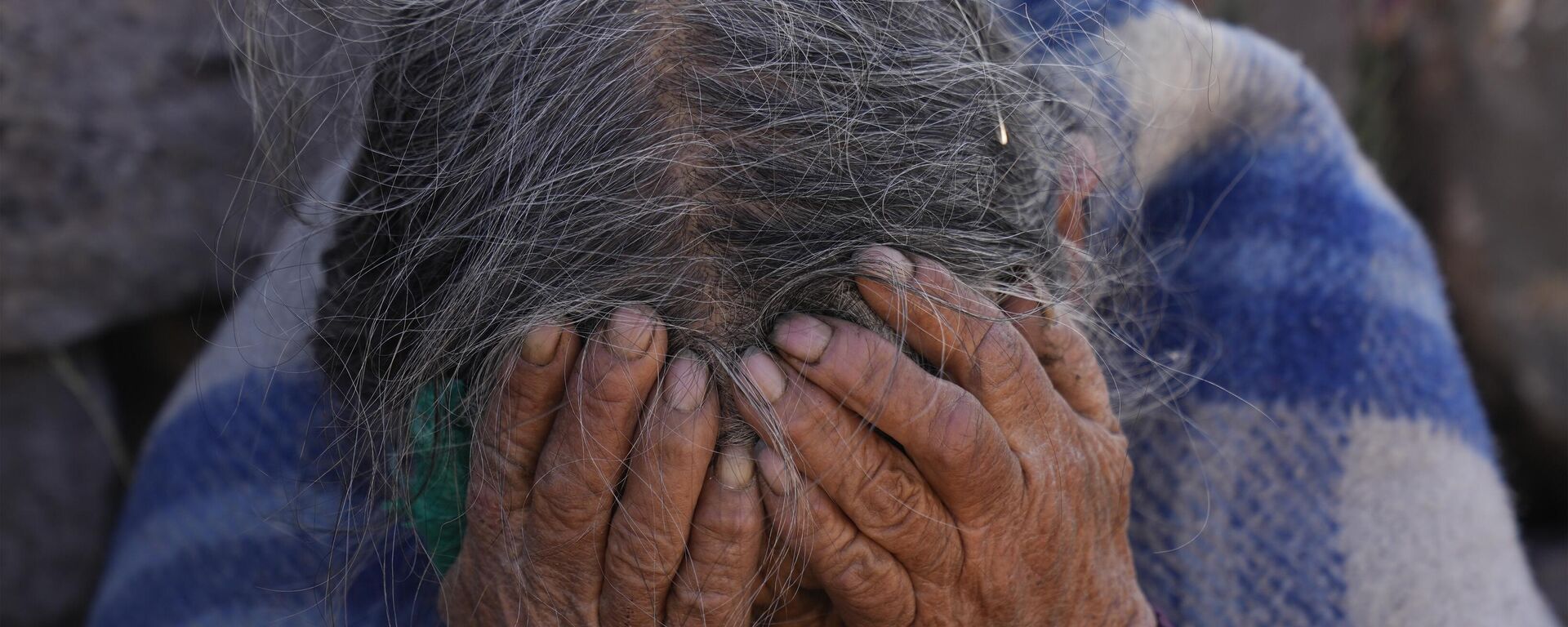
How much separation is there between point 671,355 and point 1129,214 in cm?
70

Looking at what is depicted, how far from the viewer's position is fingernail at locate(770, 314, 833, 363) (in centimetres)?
78

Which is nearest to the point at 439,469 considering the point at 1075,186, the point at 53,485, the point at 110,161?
the point at 1075,186

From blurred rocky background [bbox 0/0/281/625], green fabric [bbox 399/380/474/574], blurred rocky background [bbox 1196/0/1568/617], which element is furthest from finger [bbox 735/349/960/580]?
blurred rocky background [bbox 1196/0/1568/617]

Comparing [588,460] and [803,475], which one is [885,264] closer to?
[803,475]

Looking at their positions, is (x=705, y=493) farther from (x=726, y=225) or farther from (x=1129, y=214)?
(x=1129, y=214)

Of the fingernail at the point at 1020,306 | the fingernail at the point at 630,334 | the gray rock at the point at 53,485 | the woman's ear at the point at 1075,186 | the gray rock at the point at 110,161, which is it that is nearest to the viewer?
the fingernail at the point at 630,334

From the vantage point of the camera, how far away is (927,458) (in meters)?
0.80

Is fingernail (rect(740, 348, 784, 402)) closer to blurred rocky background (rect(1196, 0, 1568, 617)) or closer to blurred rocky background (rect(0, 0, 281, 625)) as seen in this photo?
blurred rocky background (rect(0, 0, 281, 625))

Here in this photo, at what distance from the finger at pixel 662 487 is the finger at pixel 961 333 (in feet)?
0.55

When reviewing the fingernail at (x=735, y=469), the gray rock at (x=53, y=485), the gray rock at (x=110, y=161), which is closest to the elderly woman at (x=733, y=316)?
the fingernail at (x=735, y=469)

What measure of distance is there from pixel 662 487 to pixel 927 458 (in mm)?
216

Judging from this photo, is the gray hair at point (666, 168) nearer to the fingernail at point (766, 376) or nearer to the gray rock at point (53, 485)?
the fingernail at point (766, 376)

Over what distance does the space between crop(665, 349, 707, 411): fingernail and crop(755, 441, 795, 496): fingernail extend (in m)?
0.07

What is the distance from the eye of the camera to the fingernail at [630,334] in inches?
29.9
